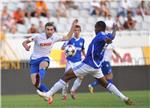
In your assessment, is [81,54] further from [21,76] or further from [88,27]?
[88,27]

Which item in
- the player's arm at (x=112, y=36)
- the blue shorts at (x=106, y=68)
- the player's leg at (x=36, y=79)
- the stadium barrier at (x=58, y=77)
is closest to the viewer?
the player's arm at (x=112, y=36)

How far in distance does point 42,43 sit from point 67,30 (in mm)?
9761

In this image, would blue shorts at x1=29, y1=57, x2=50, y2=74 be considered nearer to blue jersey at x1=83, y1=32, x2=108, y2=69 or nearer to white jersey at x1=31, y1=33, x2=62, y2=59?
white jersey at x1=31, y1=33, x2=62, y2=59

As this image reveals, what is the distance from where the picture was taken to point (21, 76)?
2389 centimetres

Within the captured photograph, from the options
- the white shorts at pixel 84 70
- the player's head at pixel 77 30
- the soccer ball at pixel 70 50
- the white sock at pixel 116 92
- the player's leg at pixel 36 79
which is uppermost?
the player's head at pixel 77 30

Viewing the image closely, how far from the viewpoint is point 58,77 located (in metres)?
24.2

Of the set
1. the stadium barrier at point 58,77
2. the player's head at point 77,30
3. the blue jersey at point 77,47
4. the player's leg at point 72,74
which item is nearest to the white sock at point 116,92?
the player's leg at point 72,74

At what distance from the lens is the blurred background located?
79.7 feet

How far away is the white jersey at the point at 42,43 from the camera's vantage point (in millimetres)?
17312

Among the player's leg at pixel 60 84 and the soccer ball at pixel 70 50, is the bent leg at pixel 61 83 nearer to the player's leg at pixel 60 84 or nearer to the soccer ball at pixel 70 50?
the player's leg at pixel 60 84

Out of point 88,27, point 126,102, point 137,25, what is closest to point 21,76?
point 88,27

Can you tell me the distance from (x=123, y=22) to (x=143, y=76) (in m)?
4.26

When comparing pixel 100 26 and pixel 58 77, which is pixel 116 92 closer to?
pixel 100 26

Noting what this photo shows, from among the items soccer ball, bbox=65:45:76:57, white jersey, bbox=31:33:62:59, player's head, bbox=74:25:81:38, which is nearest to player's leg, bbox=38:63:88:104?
white jersey, bbox=31:33:62:59
